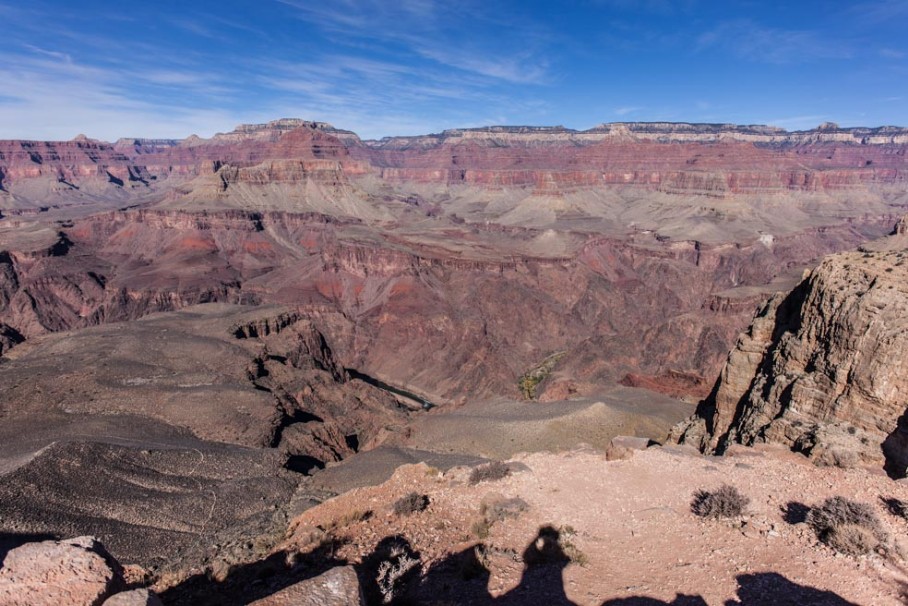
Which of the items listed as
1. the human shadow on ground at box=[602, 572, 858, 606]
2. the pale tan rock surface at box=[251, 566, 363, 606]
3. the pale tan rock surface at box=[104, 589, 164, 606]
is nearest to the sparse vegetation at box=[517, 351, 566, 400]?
the human shadow on ground at box=[602, 572, 858, 606]

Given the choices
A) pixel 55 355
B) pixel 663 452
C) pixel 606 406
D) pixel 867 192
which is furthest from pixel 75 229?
pixel 867 192

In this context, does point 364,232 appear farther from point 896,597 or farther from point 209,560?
point 896,597

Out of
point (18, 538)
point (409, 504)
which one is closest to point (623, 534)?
point (409, 504)

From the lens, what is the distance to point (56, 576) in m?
8.03

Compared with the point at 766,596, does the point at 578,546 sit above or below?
below

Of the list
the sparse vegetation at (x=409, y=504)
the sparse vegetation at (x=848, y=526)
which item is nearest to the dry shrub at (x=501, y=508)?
the sparse vegetation at (x=409, y=504)

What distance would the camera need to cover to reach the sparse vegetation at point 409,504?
16938 mm

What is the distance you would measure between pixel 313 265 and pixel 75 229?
72.2 metres

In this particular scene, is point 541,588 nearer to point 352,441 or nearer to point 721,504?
point 721,504

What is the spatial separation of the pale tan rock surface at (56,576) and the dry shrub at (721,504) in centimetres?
1384

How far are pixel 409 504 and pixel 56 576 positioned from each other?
10.5m

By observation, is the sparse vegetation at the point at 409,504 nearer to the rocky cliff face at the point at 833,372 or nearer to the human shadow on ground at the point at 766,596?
the human shadow on ground at the point at 766,596

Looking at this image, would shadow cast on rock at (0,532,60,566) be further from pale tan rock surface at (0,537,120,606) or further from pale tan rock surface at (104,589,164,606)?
pale tan rock surface at (104,589,164,606)

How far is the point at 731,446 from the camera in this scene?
20.8 meters
